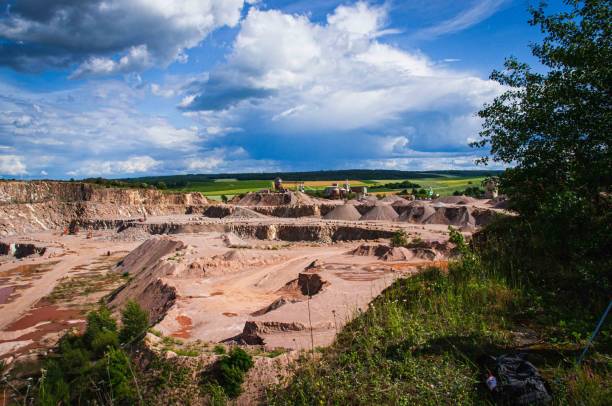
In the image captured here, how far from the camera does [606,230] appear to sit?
7707 millimetres

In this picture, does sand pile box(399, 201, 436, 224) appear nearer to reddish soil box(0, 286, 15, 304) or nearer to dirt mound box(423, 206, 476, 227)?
dirt mound box(423, 206, 476, 227)

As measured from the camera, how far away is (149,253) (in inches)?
1496

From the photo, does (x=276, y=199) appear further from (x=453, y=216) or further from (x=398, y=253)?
(x=398, y=253)

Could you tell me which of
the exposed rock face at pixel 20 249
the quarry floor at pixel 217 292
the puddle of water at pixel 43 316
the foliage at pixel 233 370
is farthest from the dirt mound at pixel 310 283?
the exposed rock face at pixel 20 249

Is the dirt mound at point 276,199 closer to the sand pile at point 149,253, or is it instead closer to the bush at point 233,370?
the sand pile at point 149,253

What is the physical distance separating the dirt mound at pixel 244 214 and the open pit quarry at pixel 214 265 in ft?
0.61

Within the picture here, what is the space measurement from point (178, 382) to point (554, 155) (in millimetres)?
10526

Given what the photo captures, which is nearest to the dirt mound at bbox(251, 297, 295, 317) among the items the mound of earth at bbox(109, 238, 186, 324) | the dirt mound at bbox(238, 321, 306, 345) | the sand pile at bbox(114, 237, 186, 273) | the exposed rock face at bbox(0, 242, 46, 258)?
the dirt mound at bbox(238, 321, 306, 345)

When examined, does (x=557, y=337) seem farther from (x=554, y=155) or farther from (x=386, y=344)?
(x=554, y=155)

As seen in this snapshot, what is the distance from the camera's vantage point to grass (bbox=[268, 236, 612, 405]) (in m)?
6.05

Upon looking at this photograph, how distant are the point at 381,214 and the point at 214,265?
108 feet

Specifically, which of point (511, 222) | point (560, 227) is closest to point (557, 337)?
point (560, 227)

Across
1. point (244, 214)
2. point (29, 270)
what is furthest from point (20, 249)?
point (244, 214)

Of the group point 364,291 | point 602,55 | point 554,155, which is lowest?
point 364,291
